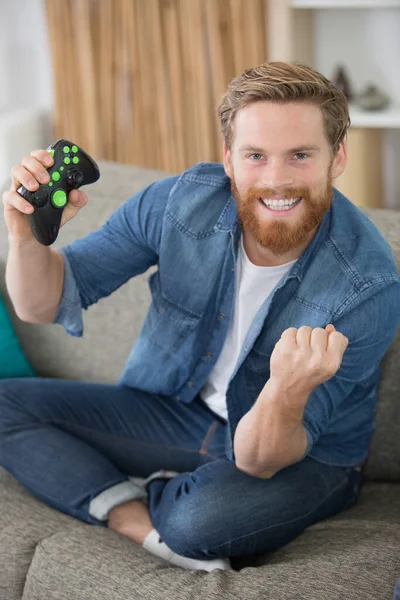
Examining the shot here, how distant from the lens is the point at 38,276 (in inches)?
61.8

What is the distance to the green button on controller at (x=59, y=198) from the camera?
1.44 meters

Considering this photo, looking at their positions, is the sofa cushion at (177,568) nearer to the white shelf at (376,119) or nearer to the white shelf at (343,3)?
the white shelf at (376,119)

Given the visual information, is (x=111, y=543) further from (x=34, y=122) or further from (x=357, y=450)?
(x=34, y=122)

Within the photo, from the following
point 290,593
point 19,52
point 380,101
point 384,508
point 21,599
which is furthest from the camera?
point 19,52

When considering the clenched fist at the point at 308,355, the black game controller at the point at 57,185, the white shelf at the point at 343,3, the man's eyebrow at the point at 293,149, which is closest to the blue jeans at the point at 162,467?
the clenched fist at the point at 308,355

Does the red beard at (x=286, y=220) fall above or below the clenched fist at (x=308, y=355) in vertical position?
above

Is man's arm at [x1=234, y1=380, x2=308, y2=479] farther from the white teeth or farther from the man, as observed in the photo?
the white teeth

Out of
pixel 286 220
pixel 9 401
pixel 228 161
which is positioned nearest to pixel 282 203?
pixel 286 220

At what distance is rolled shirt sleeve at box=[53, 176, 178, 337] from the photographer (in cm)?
165

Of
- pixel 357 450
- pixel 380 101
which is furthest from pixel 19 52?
pixel 357 450

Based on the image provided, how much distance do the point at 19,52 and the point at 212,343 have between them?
2.01 meters

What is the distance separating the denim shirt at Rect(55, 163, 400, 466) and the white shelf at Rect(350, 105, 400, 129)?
1200mm

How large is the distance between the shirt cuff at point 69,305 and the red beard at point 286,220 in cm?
35

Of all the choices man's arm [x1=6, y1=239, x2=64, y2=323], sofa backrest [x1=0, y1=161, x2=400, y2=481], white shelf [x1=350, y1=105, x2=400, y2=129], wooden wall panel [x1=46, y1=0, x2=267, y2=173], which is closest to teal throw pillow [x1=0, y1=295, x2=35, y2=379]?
sofa backrest [x1=0, y1=161, x2=400, y2=481]
